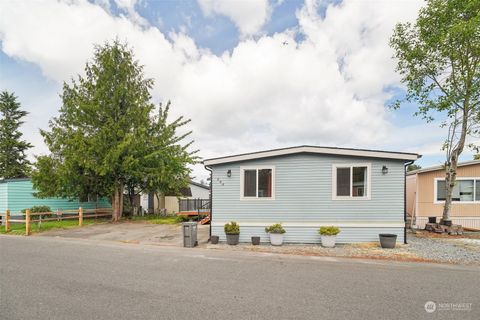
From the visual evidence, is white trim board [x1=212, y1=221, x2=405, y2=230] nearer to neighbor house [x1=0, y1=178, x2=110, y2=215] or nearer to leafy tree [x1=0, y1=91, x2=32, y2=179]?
neighbor house [x1=0, y1=178, x2=110, y2=215]

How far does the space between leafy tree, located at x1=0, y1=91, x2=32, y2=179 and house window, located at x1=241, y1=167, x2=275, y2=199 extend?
25.8 metres

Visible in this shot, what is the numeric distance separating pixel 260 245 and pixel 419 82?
11854 millimetres

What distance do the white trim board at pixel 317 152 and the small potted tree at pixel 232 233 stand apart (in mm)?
2603

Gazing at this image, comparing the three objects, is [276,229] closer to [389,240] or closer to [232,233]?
[232,233]

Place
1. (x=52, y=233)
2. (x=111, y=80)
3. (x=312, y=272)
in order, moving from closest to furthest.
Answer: (x=312, y=272) < (x=52, y=233) < (x=111, y=80)

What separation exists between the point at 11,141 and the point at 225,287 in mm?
31435

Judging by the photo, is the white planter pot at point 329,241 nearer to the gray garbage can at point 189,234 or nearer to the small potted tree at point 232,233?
the small potted tree at point 232,233

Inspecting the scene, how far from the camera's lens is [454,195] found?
13.9 metres

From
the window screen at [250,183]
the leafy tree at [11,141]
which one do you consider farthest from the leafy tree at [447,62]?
the leafy tree at [11,141]

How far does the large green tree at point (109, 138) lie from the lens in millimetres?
15445

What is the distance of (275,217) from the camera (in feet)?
33.1

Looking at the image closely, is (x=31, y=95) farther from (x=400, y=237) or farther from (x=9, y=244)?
(x=400, y=237)

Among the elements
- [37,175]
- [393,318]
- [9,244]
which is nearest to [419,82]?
[393,318]

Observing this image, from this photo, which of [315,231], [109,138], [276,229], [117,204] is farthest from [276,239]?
[117,204]
